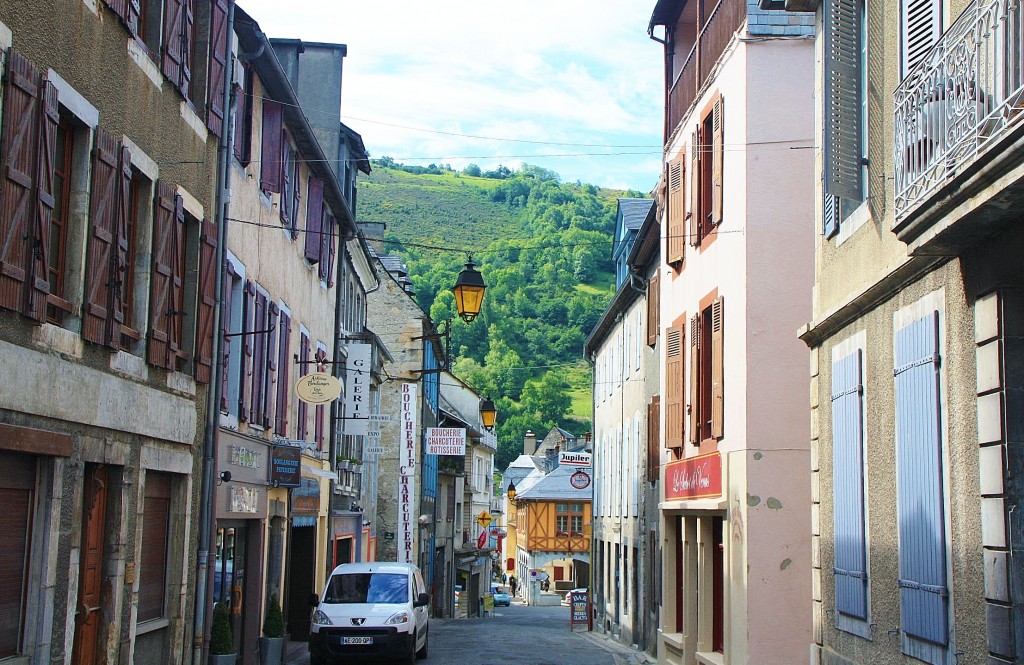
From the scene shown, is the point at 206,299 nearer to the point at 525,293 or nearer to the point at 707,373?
the point at 707,373

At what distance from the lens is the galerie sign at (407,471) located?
34.0 m

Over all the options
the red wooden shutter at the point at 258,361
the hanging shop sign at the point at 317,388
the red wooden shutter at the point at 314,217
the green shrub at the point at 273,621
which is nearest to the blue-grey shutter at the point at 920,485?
the hanging shop sign at the point at 317,388

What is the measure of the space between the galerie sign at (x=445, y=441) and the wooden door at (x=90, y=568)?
23710 mm

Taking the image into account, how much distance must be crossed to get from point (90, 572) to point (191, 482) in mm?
2803

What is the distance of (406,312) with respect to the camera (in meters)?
39.3

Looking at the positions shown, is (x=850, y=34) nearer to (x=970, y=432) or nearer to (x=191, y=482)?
(x=970, y=432)

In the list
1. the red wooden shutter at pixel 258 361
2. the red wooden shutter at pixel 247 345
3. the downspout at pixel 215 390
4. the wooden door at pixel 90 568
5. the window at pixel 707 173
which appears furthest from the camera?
the red wooden shutter at pixel 258 361

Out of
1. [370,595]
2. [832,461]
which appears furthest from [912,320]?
[370,595]

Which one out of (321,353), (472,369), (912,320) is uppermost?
(472,369)

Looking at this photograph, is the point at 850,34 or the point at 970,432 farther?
the point at 850,34

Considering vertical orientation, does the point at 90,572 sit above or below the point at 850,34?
below

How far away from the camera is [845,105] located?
33.5 feet

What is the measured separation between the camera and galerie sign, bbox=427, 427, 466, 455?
3521 cm

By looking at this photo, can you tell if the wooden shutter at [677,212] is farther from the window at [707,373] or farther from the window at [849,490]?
the window at [849,490]
